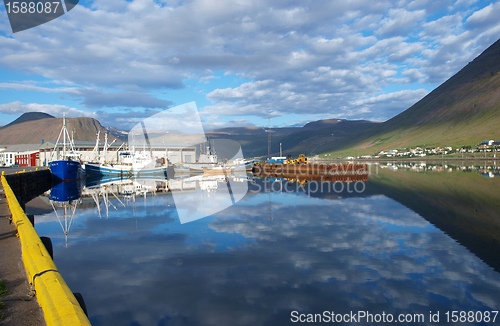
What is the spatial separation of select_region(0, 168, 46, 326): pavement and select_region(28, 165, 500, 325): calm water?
1.82 m

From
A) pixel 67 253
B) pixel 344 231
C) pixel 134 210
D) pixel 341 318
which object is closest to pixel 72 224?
pixel 134 210

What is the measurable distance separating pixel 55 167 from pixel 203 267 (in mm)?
54110

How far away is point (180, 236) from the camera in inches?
620

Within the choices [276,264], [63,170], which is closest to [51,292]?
[276,264]

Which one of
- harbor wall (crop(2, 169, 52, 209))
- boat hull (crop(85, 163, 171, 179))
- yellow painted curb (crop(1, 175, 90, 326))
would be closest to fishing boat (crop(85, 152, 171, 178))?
boat hull (crop(85, 163, 171, 179))

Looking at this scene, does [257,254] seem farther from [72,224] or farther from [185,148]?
[185,148]

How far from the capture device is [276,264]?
36.9 feet

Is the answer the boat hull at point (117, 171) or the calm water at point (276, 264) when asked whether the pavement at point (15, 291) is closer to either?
the calm water at point (276, 264)

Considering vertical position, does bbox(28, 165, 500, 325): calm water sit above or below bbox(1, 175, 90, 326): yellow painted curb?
below

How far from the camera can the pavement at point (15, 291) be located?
16.8 ft

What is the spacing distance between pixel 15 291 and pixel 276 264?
7.37m

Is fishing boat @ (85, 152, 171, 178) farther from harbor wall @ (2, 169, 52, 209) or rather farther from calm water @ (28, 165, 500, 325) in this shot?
calm water @ (28, 165, 500, 325)

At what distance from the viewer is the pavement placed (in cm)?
512

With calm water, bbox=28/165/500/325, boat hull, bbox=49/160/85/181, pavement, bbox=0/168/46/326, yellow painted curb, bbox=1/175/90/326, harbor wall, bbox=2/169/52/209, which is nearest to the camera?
yellow painted curb, bbox=1/175/90/326
